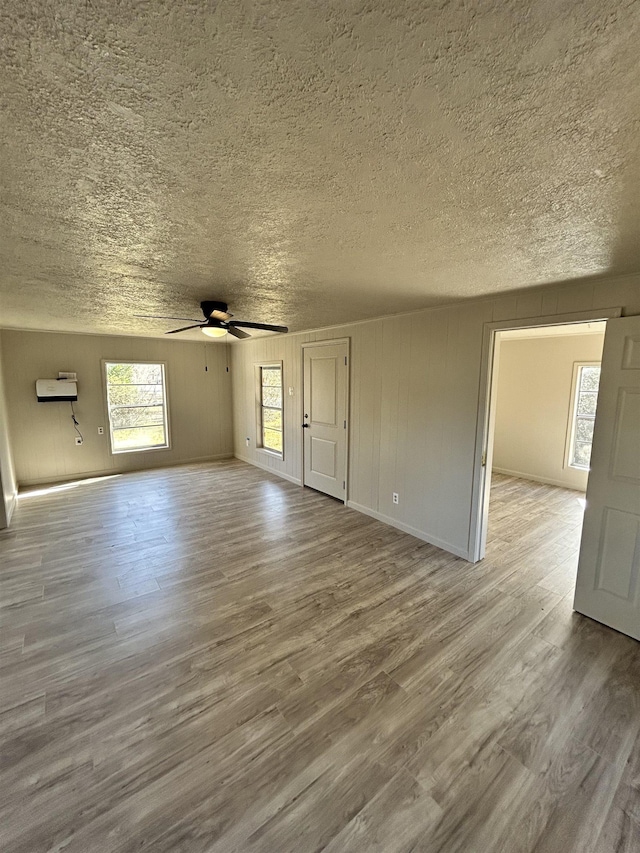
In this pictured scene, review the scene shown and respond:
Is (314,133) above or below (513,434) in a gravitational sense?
above

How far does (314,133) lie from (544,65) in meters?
0.56

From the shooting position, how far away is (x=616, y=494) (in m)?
2.37

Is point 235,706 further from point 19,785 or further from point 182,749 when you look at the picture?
point 19,785

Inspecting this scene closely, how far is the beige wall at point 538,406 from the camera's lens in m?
5.49

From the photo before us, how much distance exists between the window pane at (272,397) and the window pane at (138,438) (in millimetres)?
2036

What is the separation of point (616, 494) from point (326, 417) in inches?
127

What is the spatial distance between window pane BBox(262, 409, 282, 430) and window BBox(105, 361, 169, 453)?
73.4 inches

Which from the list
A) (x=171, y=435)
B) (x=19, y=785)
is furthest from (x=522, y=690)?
(x=171, y=435)

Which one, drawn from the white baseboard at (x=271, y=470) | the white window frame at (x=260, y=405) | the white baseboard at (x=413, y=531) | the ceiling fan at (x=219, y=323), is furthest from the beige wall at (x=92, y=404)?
the white baseboard at (x=413, y=531)

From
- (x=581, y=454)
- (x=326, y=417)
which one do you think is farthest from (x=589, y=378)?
(x=326, y=417)

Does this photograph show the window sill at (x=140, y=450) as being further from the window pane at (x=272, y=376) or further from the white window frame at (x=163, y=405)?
the window pane at (x=272, y=376)

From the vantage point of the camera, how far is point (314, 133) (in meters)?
1.00

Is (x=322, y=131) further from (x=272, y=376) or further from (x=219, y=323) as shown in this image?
(x=272, y=376)

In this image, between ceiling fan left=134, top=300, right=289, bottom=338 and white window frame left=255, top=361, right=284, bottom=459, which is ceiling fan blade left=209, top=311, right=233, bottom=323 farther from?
white window frame left=255, top=361, right=284, bottom=459
